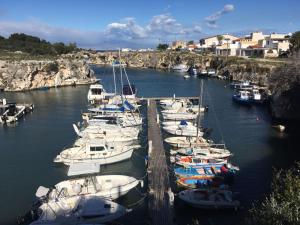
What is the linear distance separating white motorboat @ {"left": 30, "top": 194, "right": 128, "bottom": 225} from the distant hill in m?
106

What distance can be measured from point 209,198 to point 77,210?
30.5ft

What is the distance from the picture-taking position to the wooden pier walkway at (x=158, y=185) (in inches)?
796

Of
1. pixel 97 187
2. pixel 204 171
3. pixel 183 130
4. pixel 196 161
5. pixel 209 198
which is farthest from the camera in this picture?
pixel 183 130

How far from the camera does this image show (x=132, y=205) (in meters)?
22.9

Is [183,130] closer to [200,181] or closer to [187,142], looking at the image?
[187,142]

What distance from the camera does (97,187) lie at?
75.0 ft

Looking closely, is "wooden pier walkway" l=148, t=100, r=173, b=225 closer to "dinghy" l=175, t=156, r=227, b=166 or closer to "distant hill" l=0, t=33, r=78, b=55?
"dinghy" l=175, t=156, r=227, b=166

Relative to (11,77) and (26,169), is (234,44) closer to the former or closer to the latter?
(11,77)

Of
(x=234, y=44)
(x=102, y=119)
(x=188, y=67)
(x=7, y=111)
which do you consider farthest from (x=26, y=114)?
(x=234, y=44)

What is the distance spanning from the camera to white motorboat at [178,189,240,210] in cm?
2214

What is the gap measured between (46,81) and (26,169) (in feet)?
207

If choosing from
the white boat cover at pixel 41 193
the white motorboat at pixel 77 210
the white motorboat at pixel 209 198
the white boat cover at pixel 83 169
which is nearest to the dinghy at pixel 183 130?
the white boat cover at pixel 83 169

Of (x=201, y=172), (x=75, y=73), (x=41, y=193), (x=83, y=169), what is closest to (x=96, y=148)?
(x=83, y=169)

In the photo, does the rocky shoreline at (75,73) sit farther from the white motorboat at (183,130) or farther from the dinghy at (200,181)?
the dinghy at (200,181)
